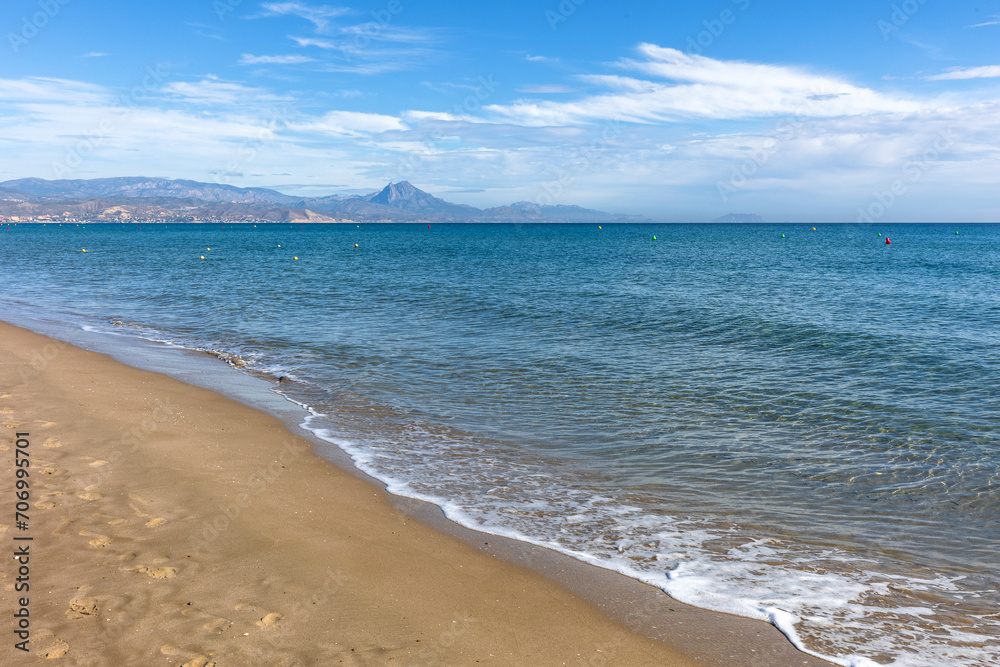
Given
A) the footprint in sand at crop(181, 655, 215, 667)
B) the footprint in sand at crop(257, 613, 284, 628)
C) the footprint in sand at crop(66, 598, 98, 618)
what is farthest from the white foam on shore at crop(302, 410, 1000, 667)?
the footprint in sand at crop(66, 598, 98, 618)

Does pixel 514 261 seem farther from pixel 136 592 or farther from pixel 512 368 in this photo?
pixel 136 592

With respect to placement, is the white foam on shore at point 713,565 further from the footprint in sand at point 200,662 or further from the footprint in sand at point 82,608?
the footprint in sand at point 82,608

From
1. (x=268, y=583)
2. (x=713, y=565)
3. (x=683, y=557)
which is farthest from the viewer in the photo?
(x=683, y=557)

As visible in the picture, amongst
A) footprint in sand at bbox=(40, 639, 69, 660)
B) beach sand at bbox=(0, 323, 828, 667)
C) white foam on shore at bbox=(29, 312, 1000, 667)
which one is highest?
footprint in sand at bbox=(40, 639, 69, 660)

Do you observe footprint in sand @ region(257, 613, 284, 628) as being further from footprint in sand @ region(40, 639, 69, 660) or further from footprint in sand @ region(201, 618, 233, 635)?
footprint in sand @ region(40, 639, 69, 660)

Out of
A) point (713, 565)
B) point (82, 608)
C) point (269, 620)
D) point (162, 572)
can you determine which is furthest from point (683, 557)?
point (82, 608)

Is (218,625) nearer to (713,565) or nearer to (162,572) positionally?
(162,572)

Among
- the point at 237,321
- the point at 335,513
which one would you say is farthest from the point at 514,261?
the point at 335,513

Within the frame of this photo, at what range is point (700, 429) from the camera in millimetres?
11570

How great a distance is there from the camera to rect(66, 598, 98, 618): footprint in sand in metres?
5.23

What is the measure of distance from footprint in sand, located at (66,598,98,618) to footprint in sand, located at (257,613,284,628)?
4.71 feet

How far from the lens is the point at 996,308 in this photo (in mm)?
27344

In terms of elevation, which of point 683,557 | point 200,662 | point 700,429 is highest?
→ point 200,662

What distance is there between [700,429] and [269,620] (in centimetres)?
859
